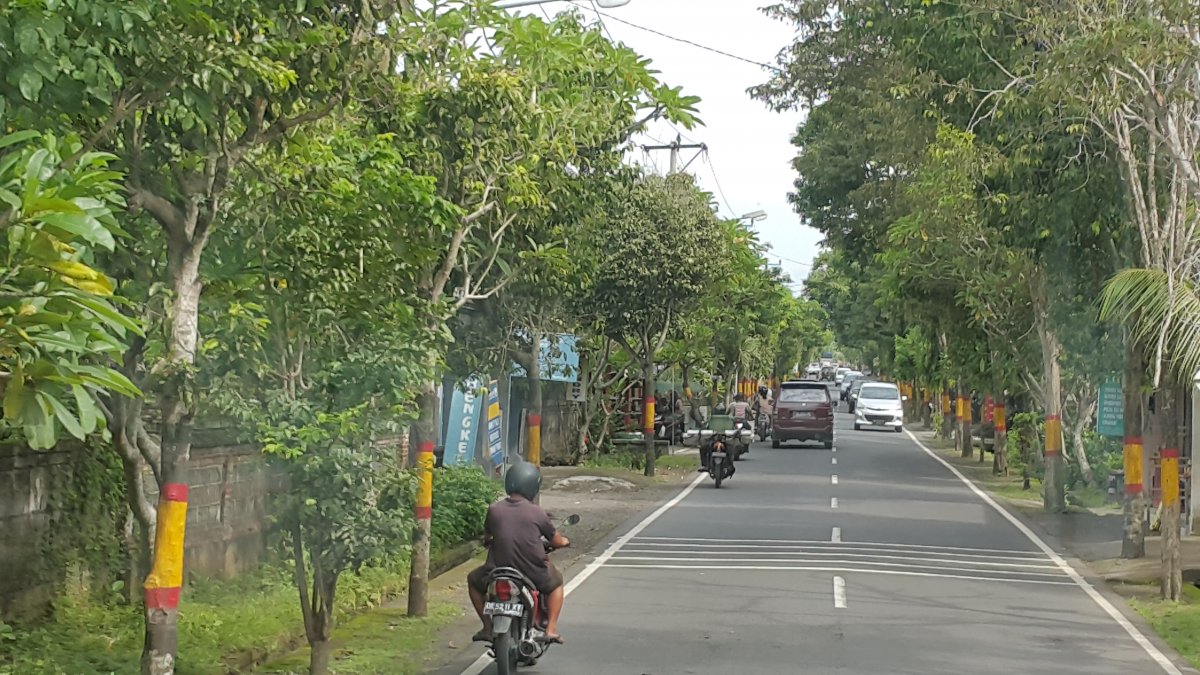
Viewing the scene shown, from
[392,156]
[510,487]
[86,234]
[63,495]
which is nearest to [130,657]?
[63,495]

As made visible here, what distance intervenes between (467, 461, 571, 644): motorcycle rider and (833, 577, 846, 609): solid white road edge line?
444 centimetres

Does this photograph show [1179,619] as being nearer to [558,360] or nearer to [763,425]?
[558,360]

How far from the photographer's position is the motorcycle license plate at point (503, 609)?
9.58m

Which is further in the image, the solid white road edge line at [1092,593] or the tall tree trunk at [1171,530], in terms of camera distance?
the tall tree trunk at [1171,530]

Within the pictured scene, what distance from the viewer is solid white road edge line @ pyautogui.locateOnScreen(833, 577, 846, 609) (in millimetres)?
13945

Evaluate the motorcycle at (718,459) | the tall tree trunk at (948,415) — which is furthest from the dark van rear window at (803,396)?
the motorcycle at (718,459)

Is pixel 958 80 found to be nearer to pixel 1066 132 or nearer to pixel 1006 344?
pixel 1066 132

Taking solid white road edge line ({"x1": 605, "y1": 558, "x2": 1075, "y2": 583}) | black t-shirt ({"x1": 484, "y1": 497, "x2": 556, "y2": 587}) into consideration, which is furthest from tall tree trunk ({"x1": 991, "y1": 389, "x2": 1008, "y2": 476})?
black t-shirt ({"x1": 484, "y1": 497, "x2": 556, "y2": 587})

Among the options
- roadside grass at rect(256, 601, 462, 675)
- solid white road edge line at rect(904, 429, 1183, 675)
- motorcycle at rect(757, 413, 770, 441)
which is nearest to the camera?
roadside grass at rect(256, 601, 462, 675)

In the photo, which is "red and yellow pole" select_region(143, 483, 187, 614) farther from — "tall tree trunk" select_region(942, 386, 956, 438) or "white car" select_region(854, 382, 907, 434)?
"white car" select_region(854, 382, 907, 434)

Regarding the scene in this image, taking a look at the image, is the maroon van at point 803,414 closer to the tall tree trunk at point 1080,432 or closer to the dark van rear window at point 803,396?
the dark van rear window at point 803,396

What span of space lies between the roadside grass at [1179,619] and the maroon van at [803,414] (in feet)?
90.9

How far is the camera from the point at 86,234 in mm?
4344

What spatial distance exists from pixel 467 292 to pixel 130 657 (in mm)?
6656
